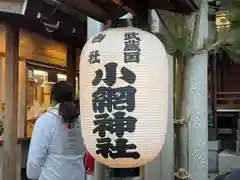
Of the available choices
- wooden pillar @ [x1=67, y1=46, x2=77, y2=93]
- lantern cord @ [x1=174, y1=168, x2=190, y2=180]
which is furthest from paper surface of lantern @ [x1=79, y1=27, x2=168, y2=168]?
wooden pillar @ [x1=67, y1=46, x2=77, y2=93]

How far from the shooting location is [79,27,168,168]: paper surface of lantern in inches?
149

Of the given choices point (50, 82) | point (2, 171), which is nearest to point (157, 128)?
point (2, 171)

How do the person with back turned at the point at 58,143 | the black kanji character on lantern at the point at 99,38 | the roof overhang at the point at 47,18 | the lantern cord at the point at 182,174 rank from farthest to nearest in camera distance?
the roof overhang at the point at 47,18 < the lantern cord at the point at 182,174 < the person with back turned at the point at 58,143 < the black kanji character on lantern at the point at 99,38

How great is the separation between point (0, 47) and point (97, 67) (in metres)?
5.10

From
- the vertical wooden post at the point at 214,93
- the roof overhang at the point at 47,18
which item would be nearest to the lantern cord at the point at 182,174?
the roof overhang at the point at 47,18

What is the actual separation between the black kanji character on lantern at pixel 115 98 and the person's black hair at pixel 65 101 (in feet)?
3.55

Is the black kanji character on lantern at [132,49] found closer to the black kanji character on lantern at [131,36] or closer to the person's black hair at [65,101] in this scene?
the black kanji character on lantern at [131,36]

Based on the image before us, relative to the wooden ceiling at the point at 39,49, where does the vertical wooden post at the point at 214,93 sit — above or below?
below

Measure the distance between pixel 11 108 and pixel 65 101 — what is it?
3532mm

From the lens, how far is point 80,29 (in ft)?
31.6

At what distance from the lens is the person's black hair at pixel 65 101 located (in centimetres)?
489

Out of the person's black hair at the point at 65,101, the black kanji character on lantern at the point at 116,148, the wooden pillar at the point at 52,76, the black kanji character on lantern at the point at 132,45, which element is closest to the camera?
the black kanji character on lantern at the point at 116,148

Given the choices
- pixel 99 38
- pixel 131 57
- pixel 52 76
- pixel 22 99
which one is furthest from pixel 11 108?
pixel 131 57

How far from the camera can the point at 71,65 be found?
35.4ft
